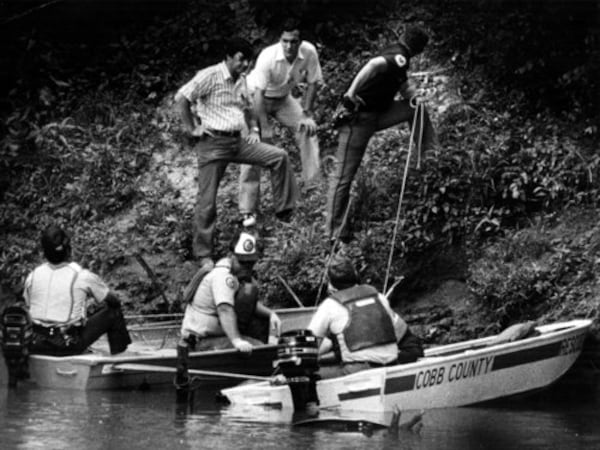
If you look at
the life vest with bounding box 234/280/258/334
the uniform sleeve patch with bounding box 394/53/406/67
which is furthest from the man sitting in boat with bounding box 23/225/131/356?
the uniform sleeve patch with bounding box 394/53/406/67

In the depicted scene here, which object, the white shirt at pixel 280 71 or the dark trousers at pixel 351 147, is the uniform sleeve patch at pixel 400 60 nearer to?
the dark trousers at pixel 351 147

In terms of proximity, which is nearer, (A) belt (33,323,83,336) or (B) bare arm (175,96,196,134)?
(A) belt (33,323,83,336)

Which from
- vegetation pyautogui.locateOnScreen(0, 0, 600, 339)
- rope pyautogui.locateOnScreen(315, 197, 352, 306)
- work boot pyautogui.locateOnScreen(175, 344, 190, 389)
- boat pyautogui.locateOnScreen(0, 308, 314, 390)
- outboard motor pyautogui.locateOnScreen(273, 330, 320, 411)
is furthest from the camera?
vegetation pyautogui.locateOnScreen(0, 0, 600, 339)

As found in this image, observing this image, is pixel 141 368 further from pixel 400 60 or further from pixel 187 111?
pixel 400 60

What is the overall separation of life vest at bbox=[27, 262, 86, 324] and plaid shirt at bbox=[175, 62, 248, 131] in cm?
273

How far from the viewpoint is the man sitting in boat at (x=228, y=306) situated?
16219mm

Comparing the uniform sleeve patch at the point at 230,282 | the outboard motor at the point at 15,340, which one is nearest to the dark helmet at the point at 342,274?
the uniform sleeve patch at the point at 230,282

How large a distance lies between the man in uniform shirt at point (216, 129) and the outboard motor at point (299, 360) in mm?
3737

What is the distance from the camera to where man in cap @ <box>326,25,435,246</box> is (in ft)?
60.6

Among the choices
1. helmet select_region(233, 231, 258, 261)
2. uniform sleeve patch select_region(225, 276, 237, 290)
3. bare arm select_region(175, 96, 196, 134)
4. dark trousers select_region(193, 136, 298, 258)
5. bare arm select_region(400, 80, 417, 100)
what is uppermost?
bare arm select_region(400, 80, 417, 100)

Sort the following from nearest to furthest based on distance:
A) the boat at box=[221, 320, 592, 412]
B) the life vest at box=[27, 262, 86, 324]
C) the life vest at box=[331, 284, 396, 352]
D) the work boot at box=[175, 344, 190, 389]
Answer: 1. the boat at box=[221, 320, 592, 412]
2. the life vest at box=[331, 284, 396, 352]
3. the work boot at box=[175, 344, 190, 389]
4. the life vest at box=[27, 262, 86, 324]

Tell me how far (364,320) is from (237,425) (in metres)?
1.49

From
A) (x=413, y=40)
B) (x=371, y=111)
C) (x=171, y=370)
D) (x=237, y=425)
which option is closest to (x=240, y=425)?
(x=237, y=425)

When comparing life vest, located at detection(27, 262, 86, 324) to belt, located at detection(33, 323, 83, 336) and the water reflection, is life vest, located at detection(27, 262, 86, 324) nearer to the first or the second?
belt, located at detection(33, 323, 83, 336)
